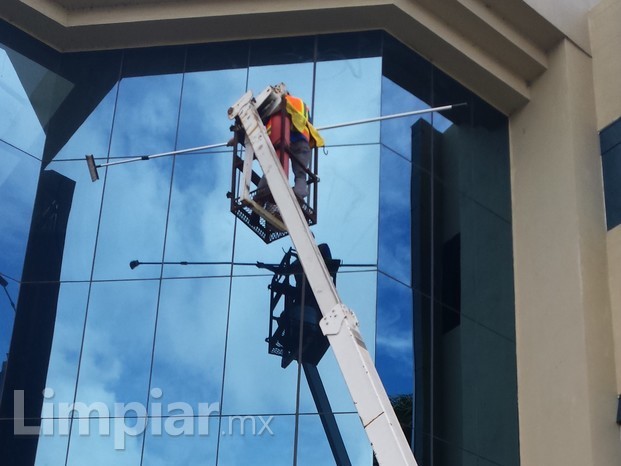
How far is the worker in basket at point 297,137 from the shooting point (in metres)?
12.9

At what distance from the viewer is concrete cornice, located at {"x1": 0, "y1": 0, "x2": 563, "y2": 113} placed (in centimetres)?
1942

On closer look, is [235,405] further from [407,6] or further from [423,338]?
[407,6]

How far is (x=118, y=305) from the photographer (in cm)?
1783

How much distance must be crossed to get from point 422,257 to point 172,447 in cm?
550

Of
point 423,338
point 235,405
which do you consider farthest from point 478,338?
point 235,405

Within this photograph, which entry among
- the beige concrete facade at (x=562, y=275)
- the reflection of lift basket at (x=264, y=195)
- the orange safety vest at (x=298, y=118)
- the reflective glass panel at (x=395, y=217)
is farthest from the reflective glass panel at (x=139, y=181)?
the beige concrete facade at (x=562, y=275)

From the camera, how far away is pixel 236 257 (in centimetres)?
1772

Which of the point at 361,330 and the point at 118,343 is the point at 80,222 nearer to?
the point at 118,343

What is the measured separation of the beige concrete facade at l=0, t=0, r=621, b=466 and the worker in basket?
6589 mm

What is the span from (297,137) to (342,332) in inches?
139

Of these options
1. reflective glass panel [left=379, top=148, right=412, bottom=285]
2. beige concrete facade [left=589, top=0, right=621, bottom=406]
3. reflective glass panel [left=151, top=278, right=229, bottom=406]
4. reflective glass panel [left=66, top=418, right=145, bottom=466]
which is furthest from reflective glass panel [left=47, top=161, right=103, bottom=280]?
beige concrete facade [left=589, top=0, right=621, bottom=406]

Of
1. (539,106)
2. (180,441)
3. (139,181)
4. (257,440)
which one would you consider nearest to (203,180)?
(139,181)

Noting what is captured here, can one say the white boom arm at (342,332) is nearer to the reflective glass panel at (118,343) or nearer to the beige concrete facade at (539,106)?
the reflective glass panel at (118,343)

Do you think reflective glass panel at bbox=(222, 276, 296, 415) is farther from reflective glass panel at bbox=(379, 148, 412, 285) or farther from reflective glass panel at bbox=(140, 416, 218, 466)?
reflective glass panel at bbox=(379, 148, 412, 285)
